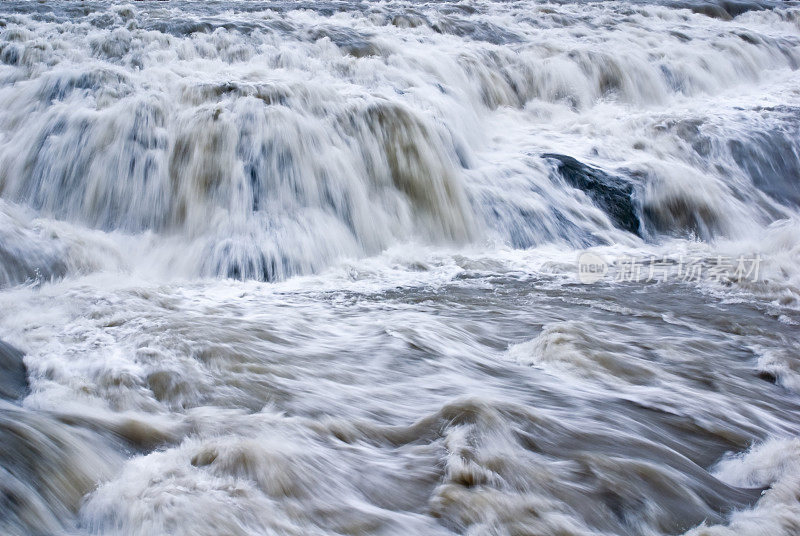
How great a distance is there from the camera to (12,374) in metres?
3.26

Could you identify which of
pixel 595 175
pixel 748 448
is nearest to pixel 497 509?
pixel 748 448

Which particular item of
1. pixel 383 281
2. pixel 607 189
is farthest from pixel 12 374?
pixel 607 189

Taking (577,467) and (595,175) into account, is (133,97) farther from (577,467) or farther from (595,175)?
(577,467)

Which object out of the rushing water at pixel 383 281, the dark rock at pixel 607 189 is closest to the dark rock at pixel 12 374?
the rushing water at pixel 383 281

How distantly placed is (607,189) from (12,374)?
5981 millimetres

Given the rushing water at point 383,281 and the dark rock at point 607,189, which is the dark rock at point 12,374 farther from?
the dark rock at point 607,189

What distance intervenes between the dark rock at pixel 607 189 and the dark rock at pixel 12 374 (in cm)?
562

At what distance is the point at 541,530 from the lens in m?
2.47

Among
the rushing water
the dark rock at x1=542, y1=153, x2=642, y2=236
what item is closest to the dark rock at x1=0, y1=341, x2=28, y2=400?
the rushing water

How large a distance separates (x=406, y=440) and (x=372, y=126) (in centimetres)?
456

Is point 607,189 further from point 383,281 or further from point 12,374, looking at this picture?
point 12,374

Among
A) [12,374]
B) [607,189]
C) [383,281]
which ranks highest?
[12,374]

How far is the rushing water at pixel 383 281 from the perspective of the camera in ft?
8.70

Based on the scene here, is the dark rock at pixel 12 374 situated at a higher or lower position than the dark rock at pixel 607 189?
higher
